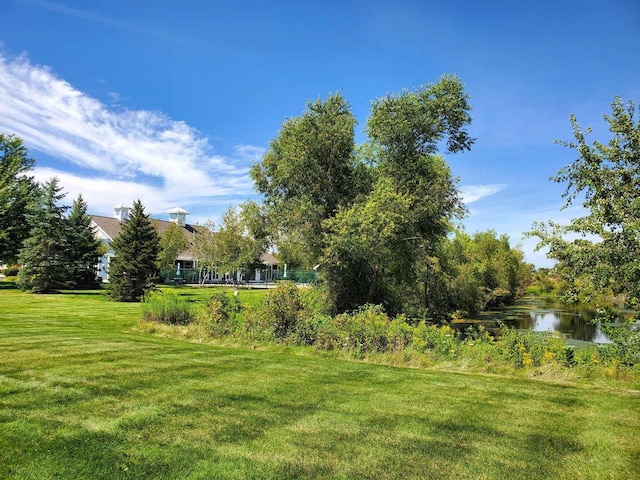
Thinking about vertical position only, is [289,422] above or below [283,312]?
below

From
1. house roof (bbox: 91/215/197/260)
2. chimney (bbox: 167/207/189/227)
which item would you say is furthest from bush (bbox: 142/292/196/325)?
chimney (bbox: 167/207/189/227)

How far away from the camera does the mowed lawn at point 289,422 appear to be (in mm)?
3594

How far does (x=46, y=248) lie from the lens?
3056 centimetres

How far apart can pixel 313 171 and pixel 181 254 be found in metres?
36.9

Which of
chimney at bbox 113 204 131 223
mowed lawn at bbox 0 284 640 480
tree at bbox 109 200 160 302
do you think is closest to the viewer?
mowed lawn at bbox 0 284 640 480

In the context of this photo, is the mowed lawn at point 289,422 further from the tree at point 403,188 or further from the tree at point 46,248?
the tree at point 46,248

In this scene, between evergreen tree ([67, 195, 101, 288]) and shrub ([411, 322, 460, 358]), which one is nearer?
shrub ([411, 322, 460, 358])

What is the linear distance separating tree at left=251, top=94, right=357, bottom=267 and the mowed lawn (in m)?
12.1

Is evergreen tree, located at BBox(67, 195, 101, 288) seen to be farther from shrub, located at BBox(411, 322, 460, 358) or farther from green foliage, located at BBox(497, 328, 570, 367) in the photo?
green foliage, located at BBox(497, 328, 570, 367)

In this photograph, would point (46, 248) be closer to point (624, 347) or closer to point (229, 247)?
point (229, 247)

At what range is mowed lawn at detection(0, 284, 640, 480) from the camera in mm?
3594

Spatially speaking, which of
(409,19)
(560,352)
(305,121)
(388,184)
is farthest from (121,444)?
(305,121)

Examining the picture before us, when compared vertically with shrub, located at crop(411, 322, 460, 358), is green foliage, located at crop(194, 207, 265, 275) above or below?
above

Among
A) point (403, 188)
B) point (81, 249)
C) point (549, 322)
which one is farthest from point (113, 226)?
point (549, 322)
